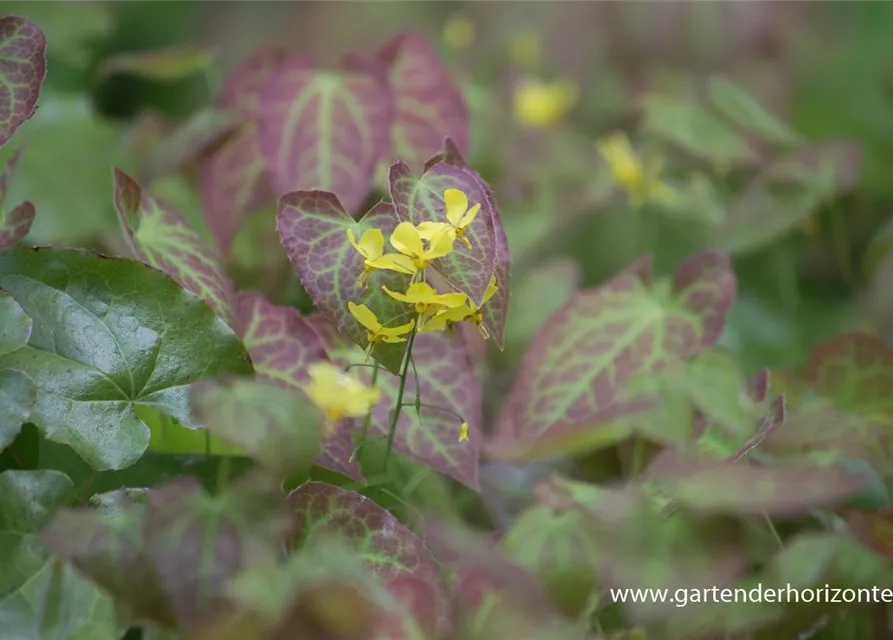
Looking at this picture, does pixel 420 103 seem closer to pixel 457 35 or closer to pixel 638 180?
pixel 638 180

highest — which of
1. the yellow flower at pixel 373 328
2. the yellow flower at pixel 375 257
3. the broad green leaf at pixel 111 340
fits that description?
the yellow flower at pixel 375 257

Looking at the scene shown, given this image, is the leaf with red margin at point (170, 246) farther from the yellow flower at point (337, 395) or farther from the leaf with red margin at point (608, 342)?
the leaf with red margin at point (608, 342)

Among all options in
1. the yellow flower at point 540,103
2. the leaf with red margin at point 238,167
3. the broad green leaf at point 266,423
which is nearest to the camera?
the broad green leaf at point 266,423

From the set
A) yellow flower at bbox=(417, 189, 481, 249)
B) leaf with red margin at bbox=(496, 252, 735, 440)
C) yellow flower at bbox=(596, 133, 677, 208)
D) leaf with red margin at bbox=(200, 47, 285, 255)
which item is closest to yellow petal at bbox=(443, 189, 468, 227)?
yellow flower at bbox=(417, 189, 481, 249)

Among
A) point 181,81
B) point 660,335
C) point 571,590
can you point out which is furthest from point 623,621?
point 181,81

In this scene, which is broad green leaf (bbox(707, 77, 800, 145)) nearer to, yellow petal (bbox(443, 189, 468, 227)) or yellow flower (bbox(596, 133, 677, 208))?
yellow flower (bbox(596, 133, 677, 208))

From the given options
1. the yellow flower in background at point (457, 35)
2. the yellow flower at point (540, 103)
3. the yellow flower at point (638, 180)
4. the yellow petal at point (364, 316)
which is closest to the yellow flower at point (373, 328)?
the yellow petal at point (364, 316)
